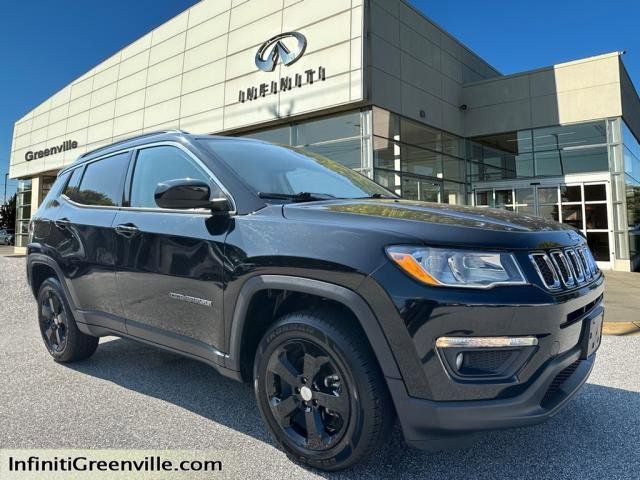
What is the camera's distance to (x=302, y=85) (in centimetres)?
1366

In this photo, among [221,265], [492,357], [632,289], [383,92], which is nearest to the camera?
[492,357]

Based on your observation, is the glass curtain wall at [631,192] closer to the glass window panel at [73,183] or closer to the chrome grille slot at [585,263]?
the chrome grille slot at [585,263]

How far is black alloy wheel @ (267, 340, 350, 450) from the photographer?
6.83 feet

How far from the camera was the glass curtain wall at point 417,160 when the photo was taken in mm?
12984

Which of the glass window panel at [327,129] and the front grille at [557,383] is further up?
the glass window panel at [327,129]

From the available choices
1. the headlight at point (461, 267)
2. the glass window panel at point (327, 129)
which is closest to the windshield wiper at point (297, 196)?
the headlight at point (461, 267)

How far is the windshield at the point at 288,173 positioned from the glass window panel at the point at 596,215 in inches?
512

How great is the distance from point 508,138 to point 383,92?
5.68m

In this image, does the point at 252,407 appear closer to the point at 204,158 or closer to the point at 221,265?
the point at 221,265

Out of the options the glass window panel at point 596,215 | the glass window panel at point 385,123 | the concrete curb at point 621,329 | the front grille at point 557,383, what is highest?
the glass window panel at point 385,123

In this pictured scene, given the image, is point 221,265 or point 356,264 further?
point 221,265

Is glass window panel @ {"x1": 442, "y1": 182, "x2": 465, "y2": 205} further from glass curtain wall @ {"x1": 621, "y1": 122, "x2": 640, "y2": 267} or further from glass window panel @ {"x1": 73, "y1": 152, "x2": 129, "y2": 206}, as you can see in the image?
glass window panel @ {"x1": 73, "y1": 152, "x2": 129, "y2": 206}

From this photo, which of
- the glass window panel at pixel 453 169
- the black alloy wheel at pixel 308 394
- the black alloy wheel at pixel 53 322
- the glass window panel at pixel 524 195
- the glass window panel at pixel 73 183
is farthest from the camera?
the glass window panel at pixel 453 169

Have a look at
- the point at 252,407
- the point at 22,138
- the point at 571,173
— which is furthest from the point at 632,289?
the point at 22,138
